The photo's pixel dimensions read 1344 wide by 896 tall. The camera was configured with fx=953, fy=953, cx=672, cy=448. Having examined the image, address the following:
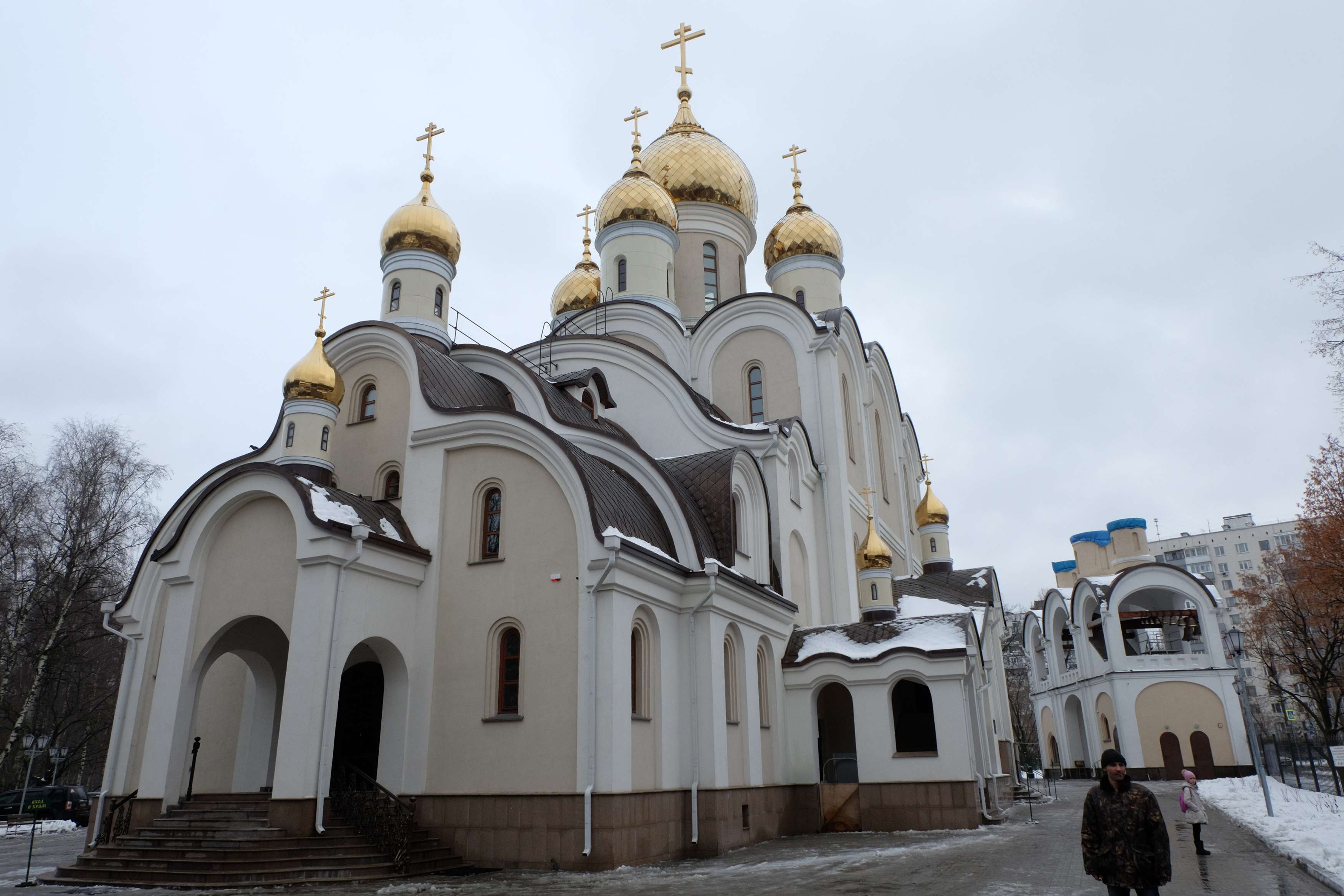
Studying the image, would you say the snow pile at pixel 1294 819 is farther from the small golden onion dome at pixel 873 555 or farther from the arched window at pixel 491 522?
the arched window at pixel 491 522

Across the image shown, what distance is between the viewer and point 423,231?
17375mm

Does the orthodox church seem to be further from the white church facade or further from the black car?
the white church facade

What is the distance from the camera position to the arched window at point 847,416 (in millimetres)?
20203

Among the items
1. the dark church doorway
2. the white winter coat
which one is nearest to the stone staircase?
the dark church doorway

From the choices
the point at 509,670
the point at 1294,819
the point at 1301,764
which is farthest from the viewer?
the point at 1301,764

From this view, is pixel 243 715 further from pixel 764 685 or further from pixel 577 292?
pixel 577 292

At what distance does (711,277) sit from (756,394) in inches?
197

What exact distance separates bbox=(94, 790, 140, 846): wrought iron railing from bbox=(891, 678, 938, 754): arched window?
12150mm

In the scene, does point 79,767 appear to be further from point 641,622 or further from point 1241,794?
point 1241,794

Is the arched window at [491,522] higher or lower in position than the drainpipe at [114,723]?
higher

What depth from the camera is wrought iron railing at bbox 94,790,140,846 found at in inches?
438

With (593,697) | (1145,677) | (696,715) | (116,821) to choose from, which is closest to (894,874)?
(696,715)

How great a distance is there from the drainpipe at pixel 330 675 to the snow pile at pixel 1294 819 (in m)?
9.49

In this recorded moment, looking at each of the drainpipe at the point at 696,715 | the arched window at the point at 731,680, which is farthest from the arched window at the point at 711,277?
the drainpipe at the point at 696,715
